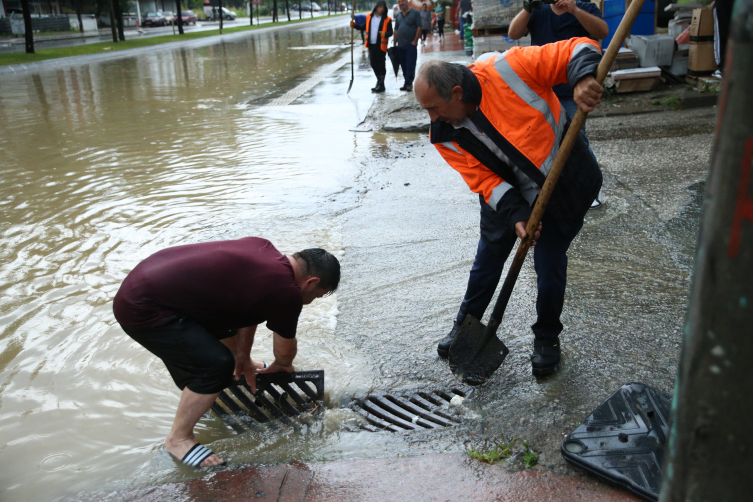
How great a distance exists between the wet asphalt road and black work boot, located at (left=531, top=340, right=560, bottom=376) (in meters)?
0.05

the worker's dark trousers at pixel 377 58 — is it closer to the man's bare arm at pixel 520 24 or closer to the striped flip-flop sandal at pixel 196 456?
the man's bare arm at pixel 520 24

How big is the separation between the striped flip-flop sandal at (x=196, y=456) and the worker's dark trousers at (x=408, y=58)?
9927 millimetres

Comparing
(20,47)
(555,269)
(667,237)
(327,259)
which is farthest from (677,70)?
(20,47)

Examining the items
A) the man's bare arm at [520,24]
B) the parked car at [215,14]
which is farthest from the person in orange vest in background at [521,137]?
the parked car at [215,14]

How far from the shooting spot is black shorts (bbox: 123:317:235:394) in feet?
7.76

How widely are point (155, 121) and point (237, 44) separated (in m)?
19.9

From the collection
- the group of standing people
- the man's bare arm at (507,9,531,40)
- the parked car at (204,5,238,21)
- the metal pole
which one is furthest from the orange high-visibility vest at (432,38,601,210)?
the parked car at (204,5,238,21)

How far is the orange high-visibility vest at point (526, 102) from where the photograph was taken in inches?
92.7

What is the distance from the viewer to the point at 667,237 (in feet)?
13.2

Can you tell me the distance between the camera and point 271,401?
283 centimetres

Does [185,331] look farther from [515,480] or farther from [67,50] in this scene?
[67,50]

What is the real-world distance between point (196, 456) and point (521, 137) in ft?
6.29

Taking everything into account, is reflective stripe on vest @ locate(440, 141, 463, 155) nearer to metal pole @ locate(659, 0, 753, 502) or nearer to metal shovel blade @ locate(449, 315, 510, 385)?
metal shovel blade @ locate(449, 315, 510, 385)

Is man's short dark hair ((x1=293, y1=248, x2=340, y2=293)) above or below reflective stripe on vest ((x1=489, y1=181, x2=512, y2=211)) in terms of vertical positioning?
below
